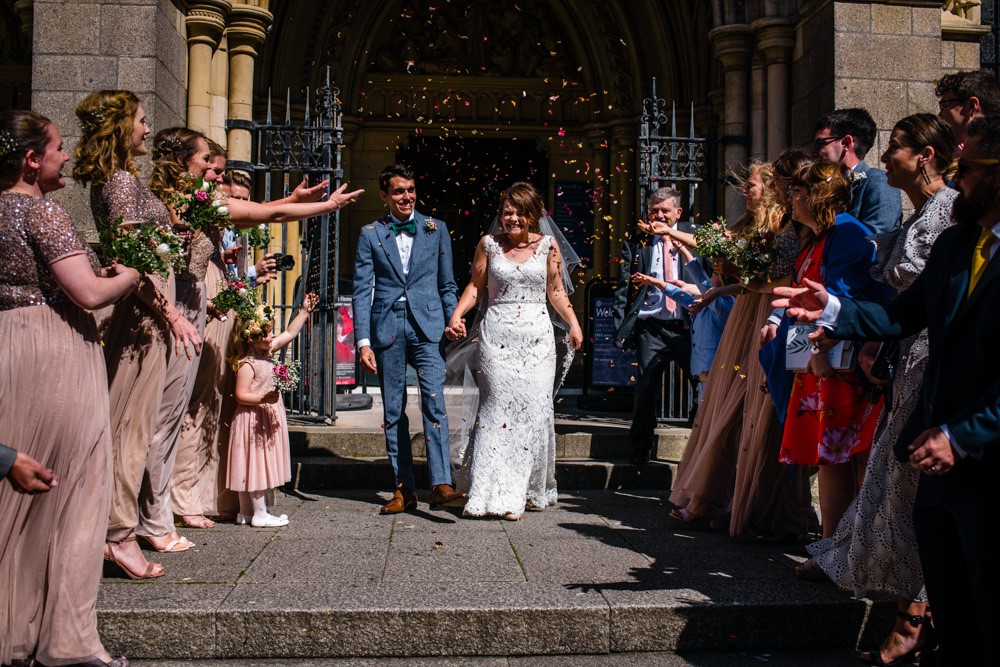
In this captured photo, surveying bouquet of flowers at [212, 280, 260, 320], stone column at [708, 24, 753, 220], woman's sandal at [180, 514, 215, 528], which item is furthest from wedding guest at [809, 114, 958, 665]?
stone column at [708, 24, 753, 220]

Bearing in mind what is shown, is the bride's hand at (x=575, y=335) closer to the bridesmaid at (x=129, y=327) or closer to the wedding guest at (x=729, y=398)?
the wedding guest at (x=729, y=398)

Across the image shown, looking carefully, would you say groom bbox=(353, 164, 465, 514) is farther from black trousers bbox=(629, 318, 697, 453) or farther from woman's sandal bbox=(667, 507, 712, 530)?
black trousers bbox=(629, 318, 697, 453)

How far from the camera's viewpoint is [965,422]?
2.99 meters

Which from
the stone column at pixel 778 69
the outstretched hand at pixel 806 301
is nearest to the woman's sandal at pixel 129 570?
the outstretched hand at pixel 806 301

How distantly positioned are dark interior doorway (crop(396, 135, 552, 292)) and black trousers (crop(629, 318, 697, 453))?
7543mm

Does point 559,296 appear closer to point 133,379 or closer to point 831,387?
point 831,387

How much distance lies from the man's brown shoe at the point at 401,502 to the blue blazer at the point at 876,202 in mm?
3104

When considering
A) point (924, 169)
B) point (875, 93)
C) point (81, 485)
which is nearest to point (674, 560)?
point (924, 169)

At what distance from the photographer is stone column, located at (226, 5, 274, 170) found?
31.7 ft

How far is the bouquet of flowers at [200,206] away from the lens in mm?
5156

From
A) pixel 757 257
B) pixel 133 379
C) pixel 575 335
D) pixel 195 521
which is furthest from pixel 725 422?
pixel 133 379

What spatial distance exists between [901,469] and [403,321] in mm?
3414

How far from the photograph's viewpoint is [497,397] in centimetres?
662

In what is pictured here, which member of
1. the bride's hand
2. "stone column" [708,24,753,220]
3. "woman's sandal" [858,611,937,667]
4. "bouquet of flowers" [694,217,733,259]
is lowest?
"woman's sandal" [858,611,937,667]
